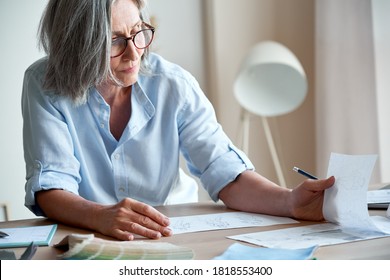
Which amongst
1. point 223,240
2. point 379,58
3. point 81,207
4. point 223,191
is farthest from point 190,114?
point 379,58

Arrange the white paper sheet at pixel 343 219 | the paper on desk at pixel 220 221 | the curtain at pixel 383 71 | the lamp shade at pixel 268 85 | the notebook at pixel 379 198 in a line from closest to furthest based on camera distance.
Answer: the white paper sheet at pixel 343 219
the paper on desk at pixel 220 221
the notebook at pixel 379 198
the curtain at pixel 383 71
the lamp shade at pixel 268 85

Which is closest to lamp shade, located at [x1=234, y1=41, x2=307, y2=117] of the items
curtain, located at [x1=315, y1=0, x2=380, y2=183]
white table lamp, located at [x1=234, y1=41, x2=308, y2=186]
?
white table lamp, located at [x1=234, y1=41, x2=308, y2=186]

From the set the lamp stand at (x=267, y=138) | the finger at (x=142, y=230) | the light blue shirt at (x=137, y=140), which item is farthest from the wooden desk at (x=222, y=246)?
the lamp stand at (x=267, y=138)

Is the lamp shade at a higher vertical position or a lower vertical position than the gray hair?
lower

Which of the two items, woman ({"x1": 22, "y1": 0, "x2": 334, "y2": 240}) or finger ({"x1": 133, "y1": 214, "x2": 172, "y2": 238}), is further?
woman ({"x1": 22, "y1": 0, "x2": 334, "y2": 240})

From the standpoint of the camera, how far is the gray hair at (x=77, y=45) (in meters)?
1.85

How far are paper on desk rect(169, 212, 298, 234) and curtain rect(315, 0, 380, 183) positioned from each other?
1.77 metres

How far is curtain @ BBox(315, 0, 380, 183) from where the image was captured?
337 cm

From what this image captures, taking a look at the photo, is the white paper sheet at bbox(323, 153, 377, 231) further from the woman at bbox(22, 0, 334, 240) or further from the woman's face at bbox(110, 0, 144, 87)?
the woman's face at bbox(110, 0, 144, 87)

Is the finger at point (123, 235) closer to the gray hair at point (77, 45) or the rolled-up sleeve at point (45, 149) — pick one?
the rolled-up sleeve at point (45, 149)

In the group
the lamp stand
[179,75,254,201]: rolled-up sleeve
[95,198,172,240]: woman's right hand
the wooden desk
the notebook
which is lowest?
the lamp stand

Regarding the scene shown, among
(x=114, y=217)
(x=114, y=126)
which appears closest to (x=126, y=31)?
(x=114, y=126)

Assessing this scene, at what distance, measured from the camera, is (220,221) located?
65.5 inches

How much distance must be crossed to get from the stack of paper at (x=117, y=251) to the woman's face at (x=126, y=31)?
0.62 m
